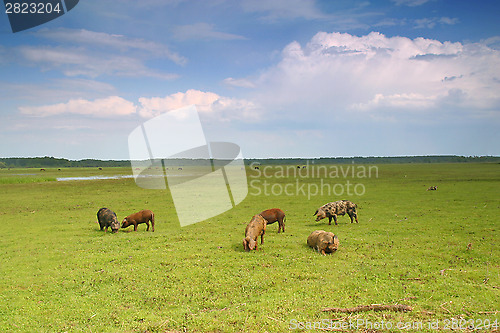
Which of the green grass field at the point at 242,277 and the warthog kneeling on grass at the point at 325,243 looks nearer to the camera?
the green grass field at the point at 242,277

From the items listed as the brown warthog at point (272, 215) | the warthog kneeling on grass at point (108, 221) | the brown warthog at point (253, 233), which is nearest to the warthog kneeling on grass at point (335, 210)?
the brown warthog at point (272, 215)

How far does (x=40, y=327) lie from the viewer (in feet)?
28.6

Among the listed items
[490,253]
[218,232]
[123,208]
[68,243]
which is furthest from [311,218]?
[123,208]

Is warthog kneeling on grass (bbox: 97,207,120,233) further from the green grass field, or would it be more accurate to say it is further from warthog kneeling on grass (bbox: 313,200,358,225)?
warthog kneeling on grass (bbox: 313,200,358,225)

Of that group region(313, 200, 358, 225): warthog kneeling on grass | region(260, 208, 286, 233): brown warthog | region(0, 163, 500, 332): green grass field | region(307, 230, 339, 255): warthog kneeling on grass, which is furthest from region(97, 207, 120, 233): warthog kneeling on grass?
region(313, 200, 358, 225): warthog kneeling on grass

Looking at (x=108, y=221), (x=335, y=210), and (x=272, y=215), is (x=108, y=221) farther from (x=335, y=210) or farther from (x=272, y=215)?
(x=335, y=210)

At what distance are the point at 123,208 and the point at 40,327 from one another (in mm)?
23827

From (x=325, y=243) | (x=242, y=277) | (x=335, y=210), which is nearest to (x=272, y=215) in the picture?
(x=325, y=243)

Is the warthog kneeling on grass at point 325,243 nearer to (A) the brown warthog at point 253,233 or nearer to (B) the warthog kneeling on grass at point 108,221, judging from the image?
(A) the brown warthog at point 253,233

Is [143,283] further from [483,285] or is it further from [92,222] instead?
[92,222]

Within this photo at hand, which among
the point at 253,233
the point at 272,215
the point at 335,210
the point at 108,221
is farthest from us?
the point at 335,210

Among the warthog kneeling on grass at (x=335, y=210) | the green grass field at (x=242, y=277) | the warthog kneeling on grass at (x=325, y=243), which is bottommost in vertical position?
the green grass field at (x=242, y=277)

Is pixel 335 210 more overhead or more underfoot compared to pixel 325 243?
more overhead

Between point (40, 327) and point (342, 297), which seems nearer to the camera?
point (40, 327)
